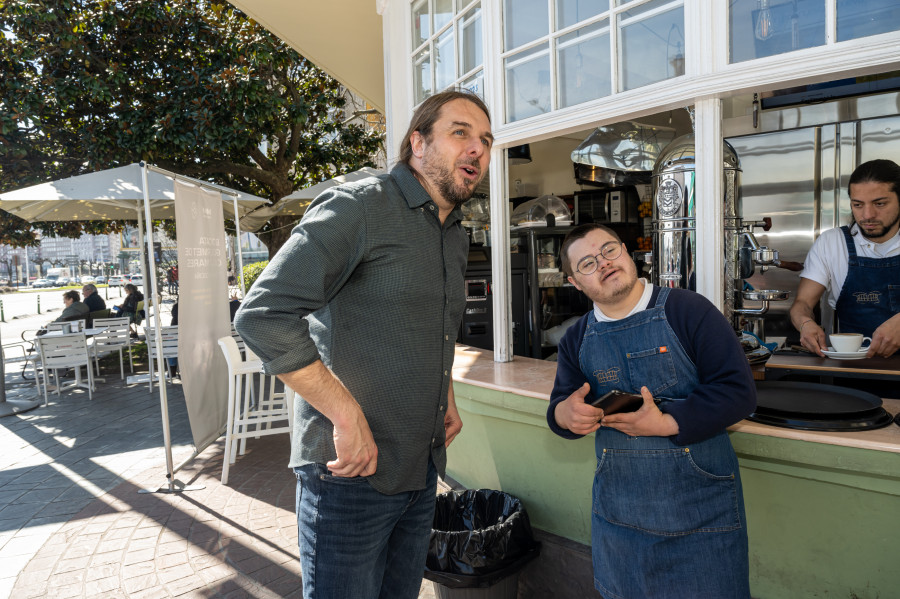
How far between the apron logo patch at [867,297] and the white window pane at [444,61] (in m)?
2.60

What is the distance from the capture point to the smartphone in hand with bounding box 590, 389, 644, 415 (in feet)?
5.14

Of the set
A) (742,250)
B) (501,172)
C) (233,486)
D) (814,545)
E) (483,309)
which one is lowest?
(233,486)

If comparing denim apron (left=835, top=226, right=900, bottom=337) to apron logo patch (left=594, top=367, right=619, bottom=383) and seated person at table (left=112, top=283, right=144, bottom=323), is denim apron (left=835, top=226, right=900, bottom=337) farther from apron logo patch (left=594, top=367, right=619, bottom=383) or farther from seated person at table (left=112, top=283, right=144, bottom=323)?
seated person at table (left=112, top=283, right=144, bottom=323)

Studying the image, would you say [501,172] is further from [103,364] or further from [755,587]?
[103,364]

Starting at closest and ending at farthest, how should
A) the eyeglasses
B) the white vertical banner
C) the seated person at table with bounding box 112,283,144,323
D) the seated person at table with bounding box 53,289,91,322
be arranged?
1. the eyeglasses
2. the white vertical banner
3. the seated person at table with bounding box 53,289,91,322
4. the seated person at table with bounding box 112,283,144,323

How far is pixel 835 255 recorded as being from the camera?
298 centimetres

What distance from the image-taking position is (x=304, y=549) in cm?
148

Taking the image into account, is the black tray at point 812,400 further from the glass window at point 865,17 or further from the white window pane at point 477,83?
the white window pane at point 477,83

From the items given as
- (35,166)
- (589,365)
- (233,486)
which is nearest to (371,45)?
(233,486)

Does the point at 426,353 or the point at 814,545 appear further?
the point at 814,545

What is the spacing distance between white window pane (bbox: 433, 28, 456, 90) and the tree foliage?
5.40 meters

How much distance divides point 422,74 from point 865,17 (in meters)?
2.84

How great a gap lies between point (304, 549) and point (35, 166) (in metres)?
9.91

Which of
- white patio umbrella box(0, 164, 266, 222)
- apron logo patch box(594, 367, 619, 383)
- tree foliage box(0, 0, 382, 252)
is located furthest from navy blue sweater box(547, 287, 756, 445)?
tree foliage box(0, 0, 382, 252)
